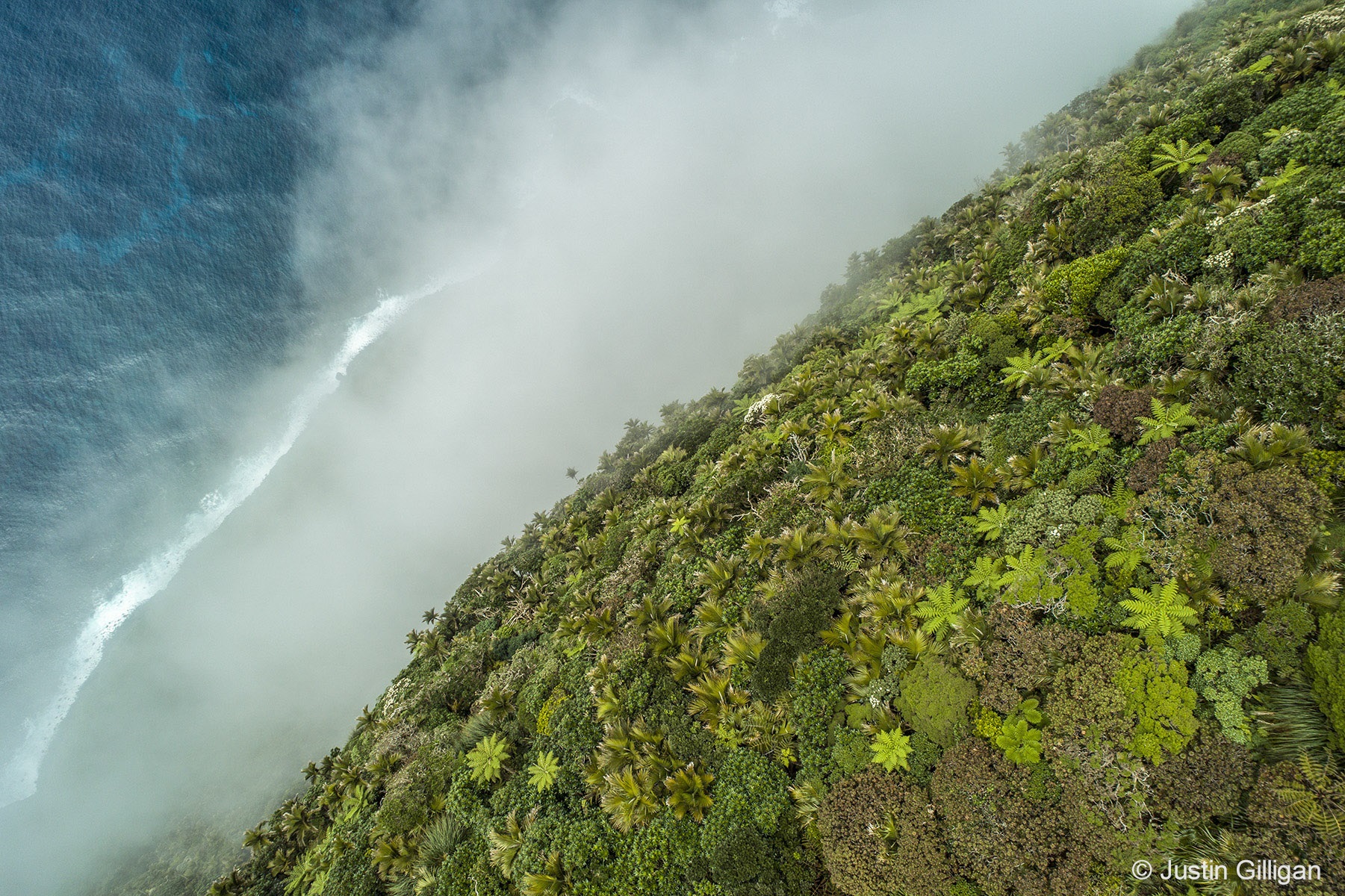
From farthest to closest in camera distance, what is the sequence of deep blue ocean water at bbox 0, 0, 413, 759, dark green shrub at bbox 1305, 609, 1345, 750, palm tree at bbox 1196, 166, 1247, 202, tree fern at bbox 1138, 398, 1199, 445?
deep blue ocean water at bbox 0, 0, 413, 759 < palm tree at bbox 1196, 166, 1247, 202 < tree fern at bbox 1138, 398, 1199, 445 < dark green shrub at bbox 1305, 609, 1345, 750

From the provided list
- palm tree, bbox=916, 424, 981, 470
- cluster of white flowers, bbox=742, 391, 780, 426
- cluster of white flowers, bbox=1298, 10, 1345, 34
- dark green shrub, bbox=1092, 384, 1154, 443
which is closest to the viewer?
dark green shrub, bbox=1092, 384, 1154, 443

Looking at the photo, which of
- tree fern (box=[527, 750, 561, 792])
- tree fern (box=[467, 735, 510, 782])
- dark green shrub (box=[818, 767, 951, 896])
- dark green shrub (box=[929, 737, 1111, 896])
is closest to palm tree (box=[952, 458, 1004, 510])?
dark green shrub (box=[929, 737, 1111, 896])

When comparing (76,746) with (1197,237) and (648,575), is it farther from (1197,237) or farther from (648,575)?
(1197,237)

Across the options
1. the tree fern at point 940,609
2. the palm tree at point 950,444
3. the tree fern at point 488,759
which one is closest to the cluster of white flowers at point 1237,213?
the palm tree at point 950,444

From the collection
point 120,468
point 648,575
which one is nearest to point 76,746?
point 120,468

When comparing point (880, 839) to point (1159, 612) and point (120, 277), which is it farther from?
point (120, 277)

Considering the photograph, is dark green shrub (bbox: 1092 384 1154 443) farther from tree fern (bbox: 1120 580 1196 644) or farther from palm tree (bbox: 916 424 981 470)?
tree fern (bbox: 1120 580 1196 644)

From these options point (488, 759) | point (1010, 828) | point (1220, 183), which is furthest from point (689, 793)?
point (1220, 183)
